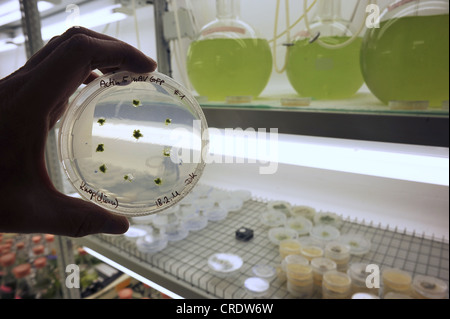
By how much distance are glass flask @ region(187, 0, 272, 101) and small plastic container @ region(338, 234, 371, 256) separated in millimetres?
771

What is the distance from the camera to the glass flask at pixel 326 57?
2.54 ft

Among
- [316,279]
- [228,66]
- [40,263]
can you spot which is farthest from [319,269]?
[40,263]

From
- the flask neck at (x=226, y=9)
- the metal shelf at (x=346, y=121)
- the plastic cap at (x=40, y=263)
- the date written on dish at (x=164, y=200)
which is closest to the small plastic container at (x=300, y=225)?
the metal shelf at (x=346, y=121)

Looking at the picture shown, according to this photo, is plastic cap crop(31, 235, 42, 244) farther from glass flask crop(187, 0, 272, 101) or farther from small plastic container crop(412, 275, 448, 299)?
small plastic container crop(412, 275, 448, 299)

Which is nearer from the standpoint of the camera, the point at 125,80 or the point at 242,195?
the point at 125,80

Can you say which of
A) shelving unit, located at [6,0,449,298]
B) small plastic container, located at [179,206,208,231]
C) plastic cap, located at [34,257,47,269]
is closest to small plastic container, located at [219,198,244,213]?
shelving unit, located at [6,0,449,298]

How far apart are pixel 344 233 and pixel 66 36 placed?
133cm

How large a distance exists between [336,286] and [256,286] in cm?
27

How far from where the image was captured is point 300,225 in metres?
1.44

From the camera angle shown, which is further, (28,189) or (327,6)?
(327,6)

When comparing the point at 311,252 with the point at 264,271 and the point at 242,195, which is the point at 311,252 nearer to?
the point at 264,271

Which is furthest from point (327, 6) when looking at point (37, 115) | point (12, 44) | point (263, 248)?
point (12, 44)
